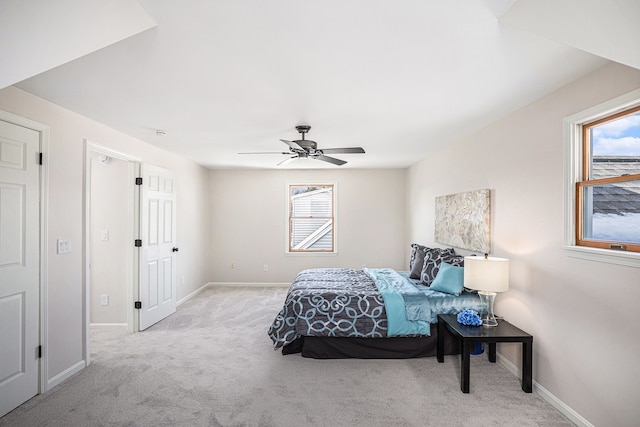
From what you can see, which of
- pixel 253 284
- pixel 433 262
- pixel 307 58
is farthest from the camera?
pixel 253 284

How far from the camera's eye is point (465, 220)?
3.92 m

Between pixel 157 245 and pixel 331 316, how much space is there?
2.67 meters

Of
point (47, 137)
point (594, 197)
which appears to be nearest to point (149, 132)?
Answer: point (47, 137)

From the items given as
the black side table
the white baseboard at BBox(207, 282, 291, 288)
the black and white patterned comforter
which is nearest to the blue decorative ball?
the black side table

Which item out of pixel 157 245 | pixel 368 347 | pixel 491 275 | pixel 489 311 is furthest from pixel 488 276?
pixel 157 245

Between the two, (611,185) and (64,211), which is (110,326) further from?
(611,185)

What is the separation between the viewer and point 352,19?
5.34ft

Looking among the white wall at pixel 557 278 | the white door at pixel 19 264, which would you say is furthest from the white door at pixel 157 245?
the white wall at pixel 557 278

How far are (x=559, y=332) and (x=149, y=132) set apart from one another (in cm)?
431

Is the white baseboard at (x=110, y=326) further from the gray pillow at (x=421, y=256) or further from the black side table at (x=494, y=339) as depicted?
the black side table at (x=494, y=339)

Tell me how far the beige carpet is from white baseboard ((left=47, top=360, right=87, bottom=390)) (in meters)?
0.06

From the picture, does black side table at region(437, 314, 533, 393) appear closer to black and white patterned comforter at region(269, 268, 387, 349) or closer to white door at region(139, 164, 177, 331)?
black and white patterned comforter at region(269, 268, 387, 349)

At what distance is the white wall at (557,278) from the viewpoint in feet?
6.51

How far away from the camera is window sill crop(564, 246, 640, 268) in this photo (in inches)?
74.3
